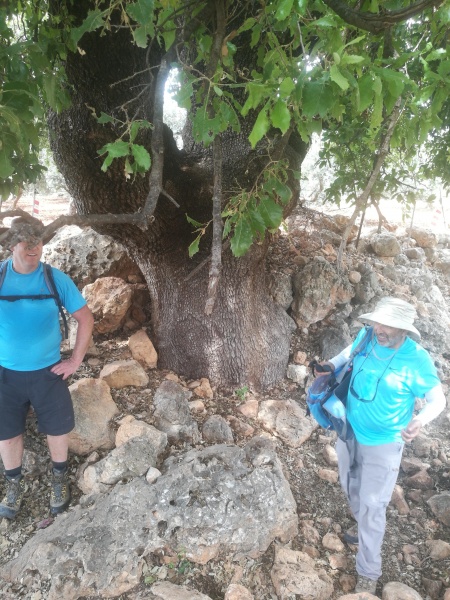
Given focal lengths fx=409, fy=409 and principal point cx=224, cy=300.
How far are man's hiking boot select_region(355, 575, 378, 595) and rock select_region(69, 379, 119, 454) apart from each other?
1.95 metres

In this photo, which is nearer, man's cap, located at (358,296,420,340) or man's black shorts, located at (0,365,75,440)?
man's cap, located at (358,296,420,340)

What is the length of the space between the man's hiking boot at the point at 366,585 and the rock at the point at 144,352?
2464 millimetres

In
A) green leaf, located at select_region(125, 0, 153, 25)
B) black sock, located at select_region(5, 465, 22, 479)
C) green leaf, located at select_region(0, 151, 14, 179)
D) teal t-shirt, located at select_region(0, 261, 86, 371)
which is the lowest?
black sock, located at select_region(5, 465, 22, 479)

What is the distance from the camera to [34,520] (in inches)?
111

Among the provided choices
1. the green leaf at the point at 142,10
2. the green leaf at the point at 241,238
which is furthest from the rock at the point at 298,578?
the green leaf at the point at 142,10

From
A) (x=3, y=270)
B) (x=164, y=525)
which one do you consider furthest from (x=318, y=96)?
(x=164, y=525)

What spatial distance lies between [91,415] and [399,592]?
94.0 inches

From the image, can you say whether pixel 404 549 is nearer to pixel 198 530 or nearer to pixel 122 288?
pixel 198 530

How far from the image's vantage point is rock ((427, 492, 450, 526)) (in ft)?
9.97

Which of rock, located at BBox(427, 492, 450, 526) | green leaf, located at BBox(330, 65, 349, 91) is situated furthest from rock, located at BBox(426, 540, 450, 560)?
green leaf, located at BBox(330, 65, 349, 91)

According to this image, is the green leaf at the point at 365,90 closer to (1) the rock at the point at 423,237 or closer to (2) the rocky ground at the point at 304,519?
(2) the rocky ground at the point at 304,519

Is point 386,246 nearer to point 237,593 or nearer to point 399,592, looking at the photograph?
point 399,592

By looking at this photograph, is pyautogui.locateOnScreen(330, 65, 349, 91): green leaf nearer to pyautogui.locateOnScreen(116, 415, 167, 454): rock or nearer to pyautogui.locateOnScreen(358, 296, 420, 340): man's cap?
pyautogui.locateOnScreen(358, 296, 420, 340): man's cap

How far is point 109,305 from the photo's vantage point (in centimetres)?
425
